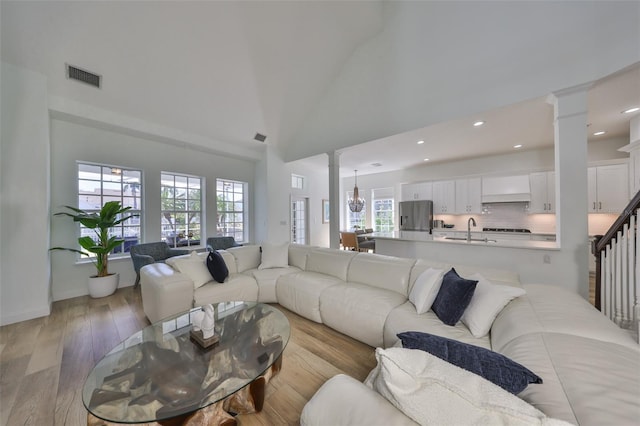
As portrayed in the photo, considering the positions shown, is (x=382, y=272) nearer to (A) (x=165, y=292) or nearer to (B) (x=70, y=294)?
(A) (x=165, y=292)

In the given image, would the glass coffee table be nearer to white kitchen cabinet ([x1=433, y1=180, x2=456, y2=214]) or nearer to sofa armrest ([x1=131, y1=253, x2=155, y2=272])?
sofa armrest ([x1=131, y1=253, x2=155, y2=272])

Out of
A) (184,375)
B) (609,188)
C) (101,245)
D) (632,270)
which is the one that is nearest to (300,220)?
(101,245)

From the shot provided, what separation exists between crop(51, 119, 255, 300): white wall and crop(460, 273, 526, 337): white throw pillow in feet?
17.2

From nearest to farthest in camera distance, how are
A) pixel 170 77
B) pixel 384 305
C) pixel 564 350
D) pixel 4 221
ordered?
pixel 564 350 → pixel 384 305 → pixel 4 221 → pixel 170 77

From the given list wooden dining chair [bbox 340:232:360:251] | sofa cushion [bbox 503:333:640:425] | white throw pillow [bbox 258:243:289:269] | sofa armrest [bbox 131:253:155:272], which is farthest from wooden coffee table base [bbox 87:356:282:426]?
wooden dining chair [bbox 340:232:360:251]

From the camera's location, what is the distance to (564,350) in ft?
3.55

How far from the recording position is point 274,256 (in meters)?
3.52

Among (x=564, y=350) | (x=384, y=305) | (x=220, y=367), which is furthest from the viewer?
(x=384, y=305)

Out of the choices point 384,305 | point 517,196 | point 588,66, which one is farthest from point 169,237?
point 517,196

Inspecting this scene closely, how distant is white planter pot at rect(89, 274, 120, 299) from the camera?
3539mm

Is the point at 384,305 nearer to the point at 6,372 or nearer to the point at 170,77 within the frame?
the point at 6,372

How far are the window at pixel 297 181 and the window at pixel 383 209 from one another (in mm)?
2590

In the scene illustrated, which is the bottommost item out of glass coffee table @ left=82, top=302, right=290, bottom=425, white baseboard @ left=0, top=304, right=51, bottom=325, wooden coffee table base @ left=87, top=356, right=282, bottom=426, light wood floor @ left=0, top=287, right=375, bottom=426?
light wood floor @ left=0, top=287, right=375, bottom=426

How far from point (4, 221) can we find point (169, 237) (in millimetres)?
2222
